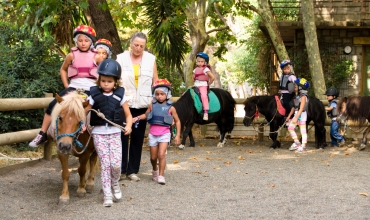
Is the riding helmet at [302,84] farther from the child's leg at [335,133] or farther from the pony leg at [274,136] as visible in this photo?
the child's leg at [335,133]

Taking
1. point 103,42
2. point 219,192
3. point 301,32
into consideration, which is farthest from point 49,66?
point 301,32

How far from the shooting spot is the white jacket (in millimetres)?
7789

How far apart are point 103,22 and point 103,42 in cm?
540

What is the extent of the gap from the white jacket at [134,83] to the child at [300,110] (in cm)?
Result: 514

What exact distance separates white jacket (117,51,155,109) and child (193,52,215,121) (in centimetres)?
460

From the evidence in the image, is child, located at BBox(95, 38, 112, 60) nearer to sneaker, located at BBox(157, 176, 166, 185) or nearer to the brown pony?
the brown pony

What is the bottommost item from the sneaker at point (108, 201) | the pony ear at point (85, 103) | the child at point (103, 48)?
the sneaker at point (108, 201)

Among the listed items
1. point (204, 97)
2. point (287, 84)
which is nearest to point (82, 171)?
point (204, 97)

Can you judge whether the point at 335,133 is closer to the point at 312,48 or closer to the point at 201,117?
the point at 312,48

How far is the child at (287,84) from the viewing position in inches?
485

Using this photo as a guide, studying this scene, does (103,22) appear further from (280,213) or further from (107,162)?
(280,213)

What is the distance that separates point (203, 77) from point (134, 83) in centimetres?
484

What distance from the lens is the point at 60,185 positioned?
306 inches

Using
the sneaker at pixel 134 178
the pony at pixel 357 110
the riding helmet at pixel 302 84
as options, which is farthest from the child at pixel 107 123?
the pony at pixel 357 110
